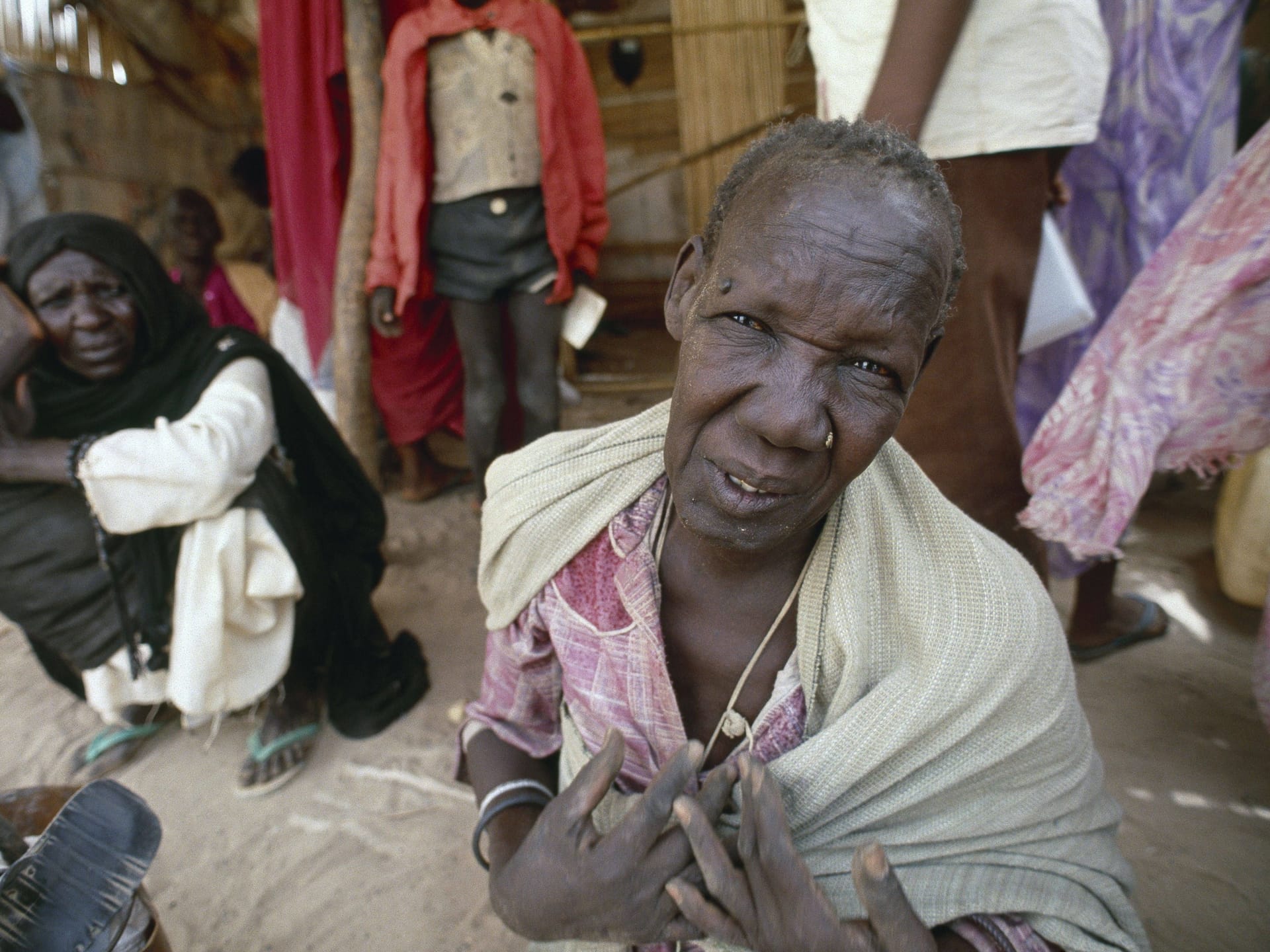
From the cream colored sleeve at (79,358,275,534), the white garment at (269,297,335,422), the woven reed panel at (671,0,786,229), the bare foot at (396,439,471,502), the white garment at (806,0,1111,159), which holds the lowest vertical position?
the bare foot at (396,439,471,502)

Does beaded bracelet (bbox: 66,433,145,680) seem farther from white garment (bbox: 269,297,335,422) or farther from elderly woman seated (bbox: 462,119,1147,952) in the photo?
white garment (bbox: 269,297,335,422)

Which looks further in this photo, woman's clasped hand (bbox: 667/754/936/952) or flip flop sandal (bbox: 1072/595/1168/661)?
flip flop sandal (bbox: 1072/595/1168/661)

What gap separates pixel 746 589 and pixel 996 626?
0.31 meters

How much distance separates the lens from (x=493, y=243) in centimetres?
274

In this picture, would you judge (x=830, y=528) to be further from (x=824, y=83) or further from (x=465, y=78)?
(x=465, y=78)

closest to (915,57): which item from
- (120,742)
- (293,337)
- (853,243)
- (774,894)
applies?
(853,243)

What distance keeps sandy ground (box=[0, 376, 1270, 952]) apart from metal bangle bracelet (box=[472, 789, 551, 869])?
60 cm

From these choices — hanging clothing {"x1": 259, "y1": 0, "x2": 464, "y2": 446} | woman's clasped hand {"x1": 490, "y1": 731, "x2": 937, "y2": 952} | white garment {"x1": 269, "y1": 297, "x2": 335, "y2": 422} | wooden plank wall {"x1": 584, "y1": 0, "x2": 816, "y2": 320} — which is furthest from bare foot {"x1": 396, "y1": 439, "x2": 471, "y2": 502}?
woman's clasped hand {"x1": 490, "y1": 731, "x2": 937, "y2": 952}

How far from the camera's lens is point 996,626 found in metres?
0.90

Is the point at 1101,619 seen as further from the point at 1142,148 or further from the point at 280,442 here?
the point at 280,442

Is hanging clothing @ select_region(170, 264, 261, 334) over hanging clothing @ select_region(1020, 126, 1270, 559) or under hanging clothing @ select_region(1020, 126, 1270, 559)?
over

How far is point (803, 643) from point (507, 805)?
1.77 feet

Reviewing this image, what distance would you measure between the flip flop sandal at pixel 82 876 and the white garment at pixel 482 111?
2250 mm

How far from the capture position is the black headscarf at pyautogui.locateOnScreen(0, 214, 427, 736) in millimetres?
1974
